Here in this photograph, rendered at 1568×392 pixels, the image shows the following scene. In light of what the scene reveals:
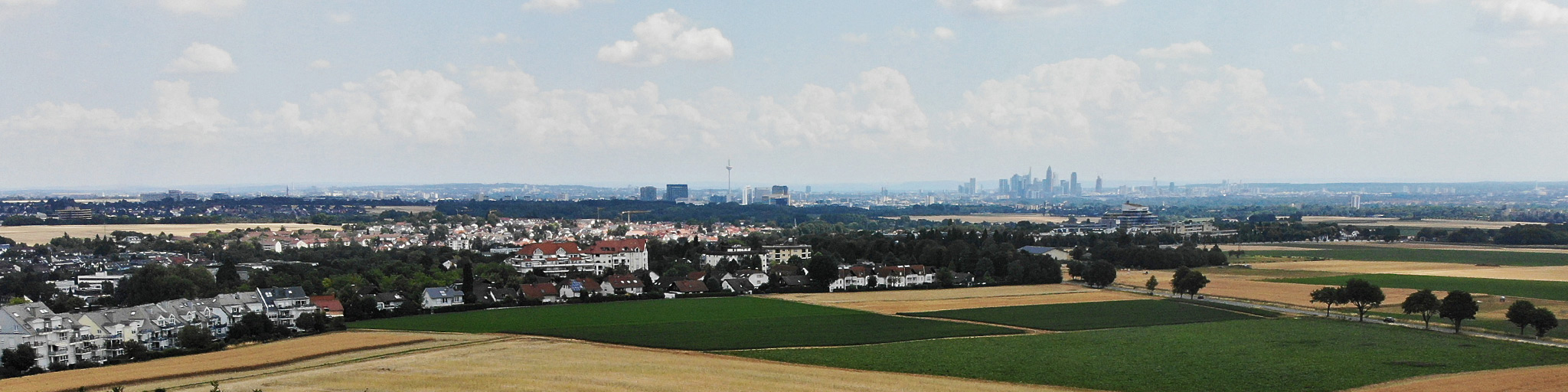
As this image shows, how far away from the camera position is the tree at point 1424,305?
132 feet

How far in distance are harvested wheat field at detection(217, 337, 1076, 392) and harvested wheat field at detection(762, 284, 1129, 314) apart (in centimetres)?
1774

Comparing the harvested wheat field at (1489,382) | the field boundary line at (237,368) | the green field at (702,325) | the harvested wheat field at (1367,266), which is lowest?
the green field at (702,325)

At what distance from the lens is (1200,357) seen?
3253 cm

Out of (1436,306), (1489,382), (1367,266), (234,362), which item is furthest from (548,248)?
(1489,382)

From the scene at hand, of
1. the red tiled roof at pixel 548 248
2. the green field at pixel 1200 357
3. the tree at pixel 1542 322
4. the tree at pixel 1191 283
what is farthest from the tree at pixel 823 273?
the tree at pixel 1542 322

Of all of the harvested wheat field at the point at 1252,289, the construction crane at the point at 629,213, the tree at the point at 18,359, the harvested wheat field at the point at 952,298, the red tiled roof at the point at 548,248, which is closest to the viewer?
the tree at the point at 18,359

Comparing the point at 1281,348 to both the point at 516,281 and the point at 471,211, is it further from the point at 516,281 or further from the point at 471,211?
the point at 471,211

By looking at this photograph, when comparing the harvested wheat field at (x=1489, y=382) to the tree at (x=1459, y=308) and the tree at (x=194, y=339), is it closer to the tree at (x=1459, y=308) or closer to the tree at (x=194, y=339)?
the tree at (x=1459, y=308)

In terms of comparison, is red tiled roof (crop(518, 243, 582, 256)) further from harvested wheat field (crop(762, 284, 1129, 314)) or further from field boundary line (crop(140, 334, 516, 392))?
field boundary line (crop(140, 334, 516, 392))

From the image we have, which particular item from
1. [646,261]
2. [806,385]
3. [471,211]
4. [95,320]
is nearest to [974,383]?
[806,385]

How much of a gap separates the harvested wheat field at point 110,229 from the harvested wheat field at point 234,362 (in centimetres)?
7275

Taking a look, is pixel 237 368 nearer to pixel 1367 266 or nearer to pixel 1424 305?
pixel 1424 305

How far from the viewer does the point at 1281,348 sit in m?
34.1

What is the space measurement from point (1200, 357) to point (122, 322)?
35526 millimetres
